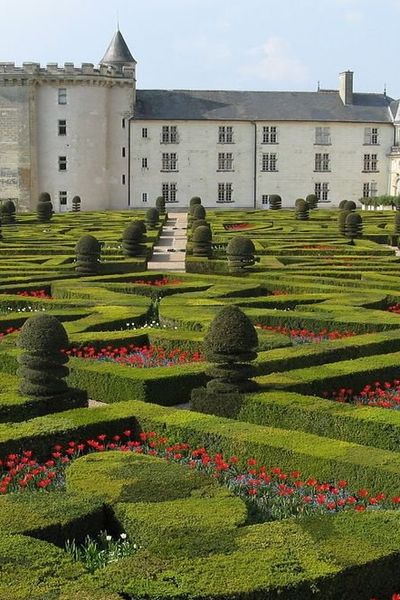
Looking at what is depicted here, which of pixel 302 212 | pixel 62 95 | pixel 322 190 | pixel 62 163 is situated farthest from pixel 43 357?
pixel 322 190

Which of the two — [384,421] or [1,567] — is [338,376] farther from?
[1,567]

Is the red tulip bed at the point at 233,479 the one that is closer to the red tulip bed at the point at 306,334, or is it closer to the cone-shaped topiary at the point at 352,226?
the red tulip bed at the point at 306,334

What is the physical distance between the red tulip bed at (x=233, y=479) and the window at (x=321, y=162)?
50321mm

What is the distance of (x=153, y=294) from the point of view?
654 inches

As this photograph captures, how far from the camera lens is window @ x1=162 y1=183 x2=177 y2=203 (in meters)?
56.4

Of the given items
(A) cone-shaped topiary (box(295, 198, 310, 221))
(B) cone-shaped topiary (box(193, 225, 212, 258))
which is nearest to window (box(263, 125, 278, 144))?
(A) cone-shaped topiary (box(295, 198, 310, 221))

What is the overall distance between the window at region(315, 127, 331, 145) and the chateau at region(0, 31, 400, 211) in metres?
0.06

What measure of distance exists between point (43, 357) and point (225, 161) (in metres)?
48.9

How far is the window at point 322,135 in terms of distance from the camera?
56656 millimetres

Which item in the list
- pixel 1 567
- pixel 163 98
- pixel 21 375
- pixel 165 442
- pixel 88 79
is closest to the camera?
pixel 1 567

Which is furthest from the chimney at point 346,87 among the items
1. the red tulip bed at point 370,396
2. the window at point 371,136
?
the red tulip bed at point 370,396

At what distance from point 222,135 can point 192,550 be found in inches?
2062

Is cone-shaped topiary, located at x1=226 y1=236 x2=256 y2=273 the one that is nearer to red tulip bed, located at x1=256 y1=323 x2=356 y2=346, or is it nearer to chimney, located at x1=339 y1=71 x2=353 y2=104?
red tulip bed, located at x1=256 y1=323 x2=356 y2=346

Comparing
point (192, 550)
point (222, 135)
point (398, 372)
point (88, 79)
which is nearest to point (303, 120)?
point (222, 135)
